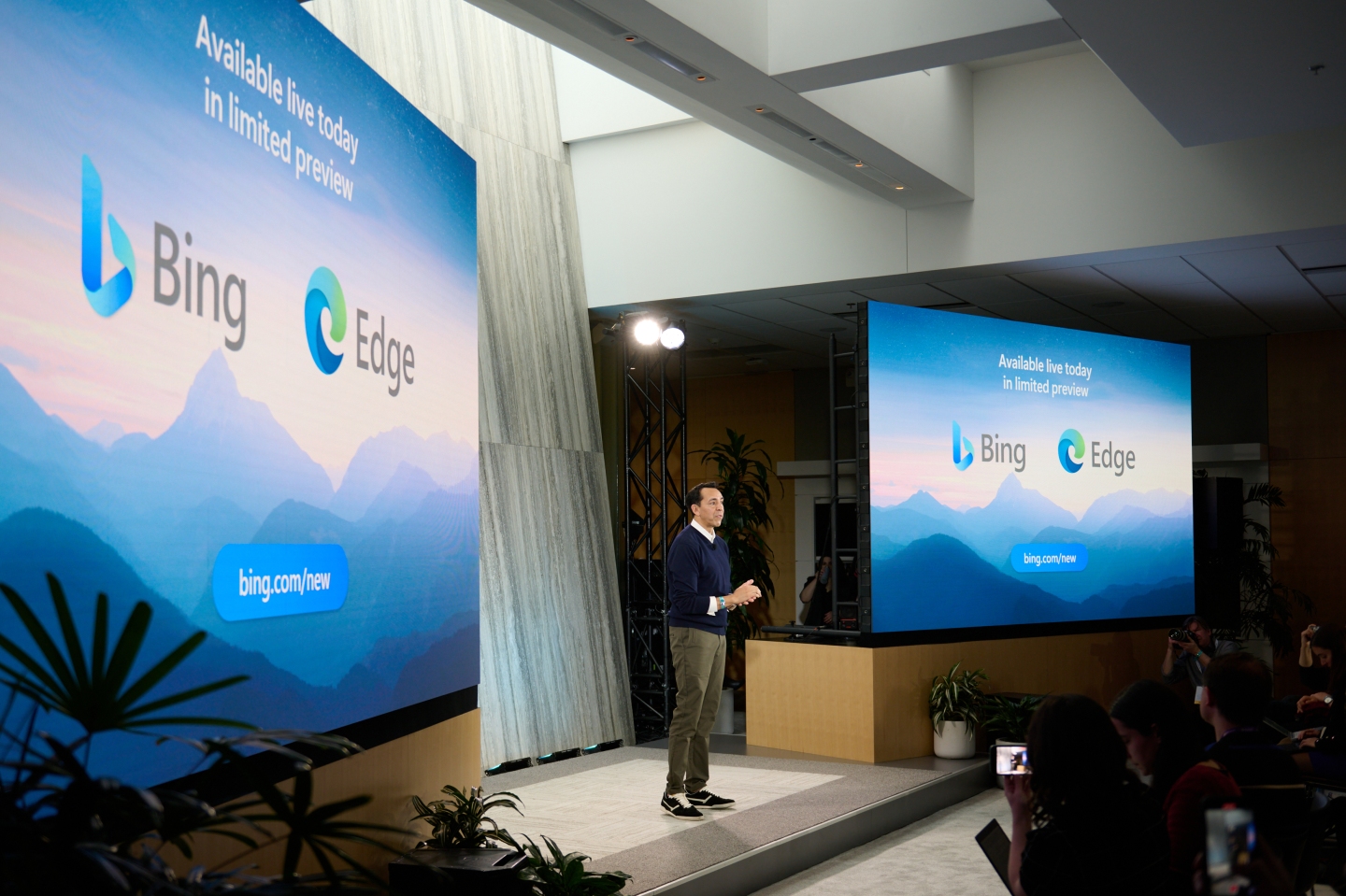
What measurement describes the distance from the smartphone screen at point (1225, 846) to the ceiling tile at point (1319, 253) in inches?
266

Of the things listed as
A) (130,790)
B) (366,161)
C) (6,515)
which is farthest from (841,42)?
(130,790)

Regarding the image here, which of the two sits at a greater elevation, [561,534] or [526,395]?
[526,395]

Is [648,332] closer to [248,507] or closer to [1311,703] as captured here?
[1311,703]

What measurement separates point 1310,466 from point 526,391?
704 centimetres

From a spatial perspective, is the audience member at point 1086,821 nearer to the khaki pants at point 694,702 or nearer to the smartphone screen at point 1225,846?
the smartphone screen at point 1225,846

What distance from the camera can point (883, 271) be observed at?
26.4 feet

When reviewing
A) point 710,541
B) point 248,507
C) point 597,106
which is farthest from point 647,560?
point 248,507

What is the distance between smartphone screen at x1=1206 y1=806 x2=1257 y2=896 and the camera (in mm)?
1472

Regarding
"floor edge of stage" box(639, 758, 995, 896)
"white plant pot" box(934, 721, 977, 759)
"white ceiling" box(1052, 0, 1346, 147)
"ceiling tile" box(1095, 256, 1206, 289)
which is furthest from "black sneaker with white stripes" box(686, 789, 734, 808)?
"ceiling tile" box(1095, 256, 1206, 289)

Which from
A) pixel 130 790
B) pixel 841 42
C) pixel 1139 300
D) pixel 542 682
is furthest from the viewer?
pixel 1139 300

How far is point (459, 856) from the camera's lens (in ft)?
12.3

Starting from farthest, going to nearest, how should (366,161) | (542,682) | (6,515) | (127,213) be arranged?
(542,682) → (366,161) → (127,213) → (6,515)

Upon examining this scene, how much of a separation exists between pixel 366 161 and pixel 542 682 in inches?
183

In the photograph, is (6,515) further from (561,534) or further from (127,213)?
(561,534)
